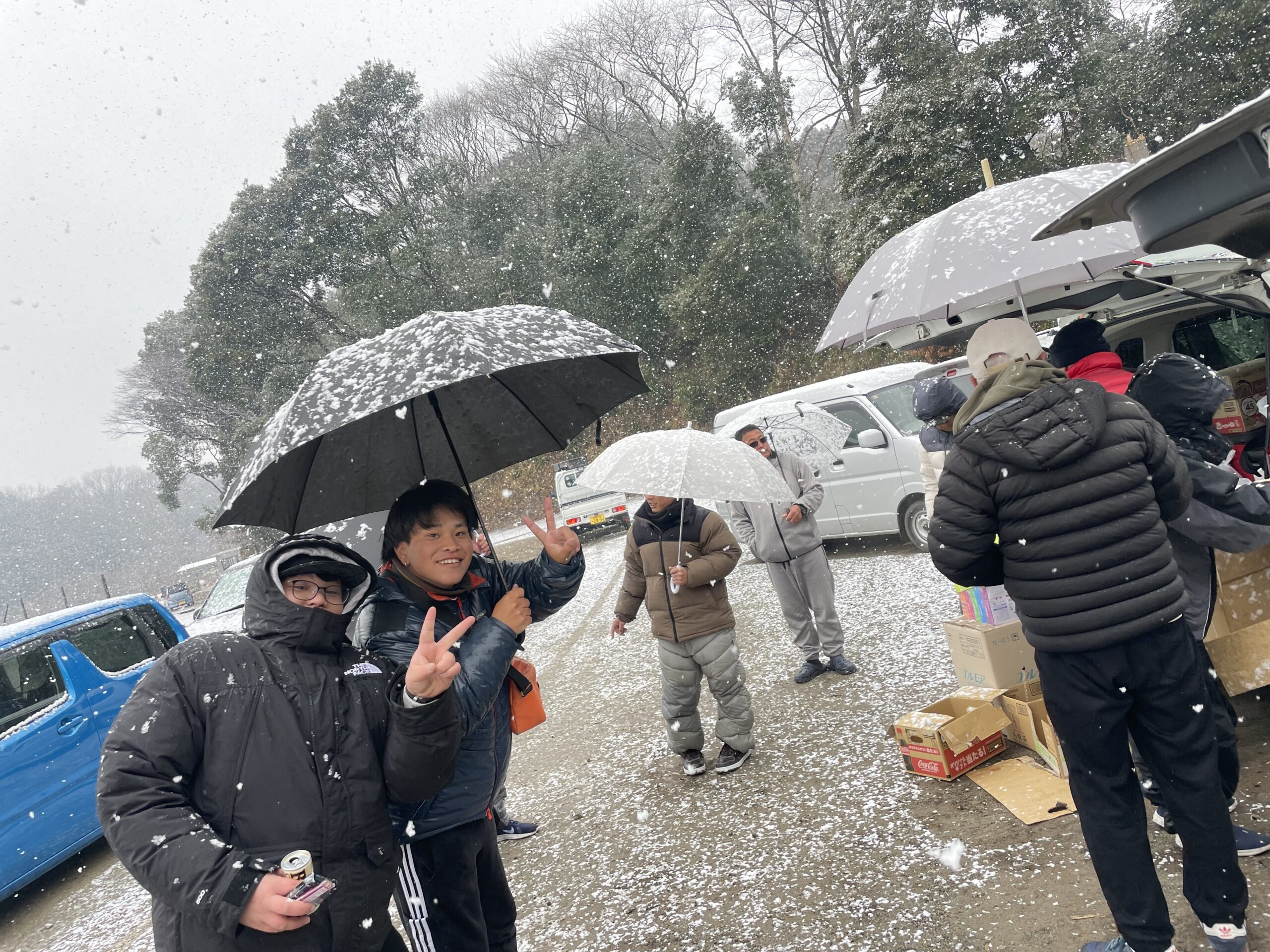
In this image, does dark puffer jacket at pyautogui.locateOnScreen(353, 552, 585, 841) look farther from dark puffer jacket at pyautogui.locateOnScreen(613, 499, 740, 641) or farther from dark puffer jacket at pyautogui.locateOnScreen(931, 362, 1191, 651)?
dark puffer jacket at pyautogui.locateOnScreen(613, 499, 740, 641)

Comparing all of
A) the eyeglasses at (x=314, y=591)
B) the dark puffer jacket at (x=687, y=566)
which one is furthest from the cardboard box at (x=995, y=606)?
the eyeglasses at (x=314, y=591)

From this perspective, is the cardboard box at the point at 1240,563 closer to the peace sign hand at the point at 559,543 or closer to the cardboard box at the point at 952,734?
the cardboard box at the point at 952,734

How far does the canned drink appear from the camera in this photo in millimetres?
1564

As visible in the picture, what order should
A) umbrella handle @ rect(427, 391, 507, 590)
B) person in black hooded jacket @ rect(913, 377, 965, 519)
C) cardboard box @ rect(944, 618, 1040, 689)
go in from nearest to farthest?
umbrella handle @ rect(427, 391, 507, 590) → cardboard box @ rect(944, 618, 1040, 689) → person in black hooded jacket @ rect(913, 377, 965, 519)

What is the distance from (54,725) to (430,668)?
488 cm

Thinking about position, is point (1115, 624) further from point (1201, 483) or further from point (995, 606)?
point (995, 606)

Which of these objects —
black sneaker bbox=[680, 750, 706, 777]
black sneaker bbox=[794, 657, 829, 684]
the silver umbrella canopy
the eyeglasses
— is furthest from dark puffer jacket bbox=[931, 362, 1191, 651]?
black sneaker bbox=[794, 657, 829, 684]

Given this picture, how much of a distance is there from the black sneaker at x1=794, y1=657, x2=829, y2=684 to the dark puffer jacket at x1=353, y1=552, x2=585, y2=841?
11.3ft

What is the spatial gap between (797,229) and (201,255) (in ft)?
60.8

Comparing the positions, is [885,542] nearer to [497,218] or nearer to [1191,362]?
[1191,362]

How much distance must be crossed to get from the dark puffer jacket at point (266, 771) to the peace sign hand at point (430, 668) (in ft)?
0.17

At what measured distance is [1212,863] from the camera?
2.18 meters

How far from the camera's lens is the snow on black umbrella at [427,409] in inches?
74.4

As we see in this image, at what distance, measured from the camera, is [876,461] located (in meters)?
8.61
